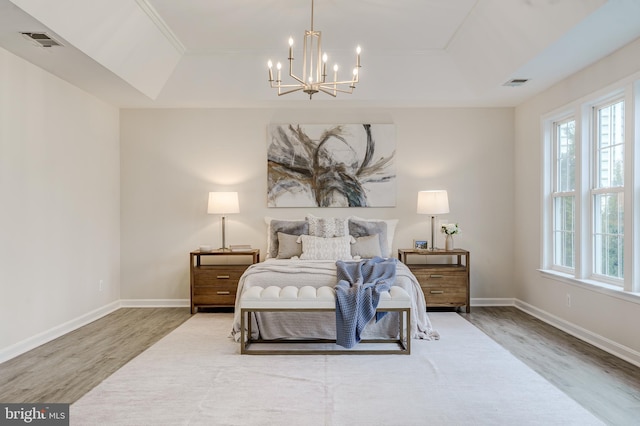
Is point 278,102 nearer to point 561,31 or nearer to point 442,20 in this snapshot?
point 442,20

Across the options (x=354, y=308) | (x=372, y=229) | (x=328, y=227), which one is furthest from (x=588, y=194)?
(x=328, y=227)

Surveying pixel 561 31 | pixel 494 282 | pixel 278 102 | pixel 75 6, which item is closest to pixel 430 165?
pixel 494 282

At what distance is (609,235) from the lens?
4.05 m

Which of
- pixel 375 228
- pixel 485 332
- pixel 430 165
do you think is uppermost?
pixel 430 165

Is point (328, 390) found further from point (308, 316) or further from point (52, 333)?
point (52, 333)

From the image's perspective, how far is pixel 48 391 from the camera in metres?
2.98

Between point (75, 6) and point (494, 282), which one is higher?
point (75, 6)

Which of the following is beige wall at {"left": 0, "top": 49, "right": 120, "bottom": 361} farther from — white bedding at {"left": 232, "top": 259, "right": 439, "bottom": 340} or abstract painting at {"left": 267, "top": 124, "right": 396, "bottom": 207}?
abstract painting at {"left": 267, "top": 124, "right": 396, "bottom": 207}

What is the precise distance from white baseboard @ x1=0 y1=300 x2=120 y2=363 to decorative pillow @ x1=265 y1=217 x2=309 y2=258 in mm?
2087

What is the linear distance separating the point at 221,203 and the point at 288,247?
1021mm

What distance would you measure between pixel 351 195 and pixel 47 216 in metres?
3.44

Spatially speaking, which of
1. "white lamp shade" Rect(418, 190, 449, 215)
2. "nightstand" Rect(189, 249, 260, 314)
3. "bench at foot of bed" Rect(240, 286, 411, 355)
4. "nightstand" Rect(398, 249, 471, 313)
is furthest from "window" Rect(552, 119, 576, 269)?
"nightstand" Rect(189, 249, 260, 314)

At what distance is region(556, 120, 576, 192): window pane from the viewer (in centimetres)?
471

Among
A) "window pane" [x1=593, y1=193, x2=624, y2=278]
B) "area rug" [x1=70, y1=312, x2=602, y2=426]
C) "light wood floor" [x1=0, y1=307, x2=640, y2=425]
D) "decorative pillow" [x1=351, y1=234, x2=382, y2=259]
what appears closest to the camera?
"area rug" [x1=70, y1=312, x2=602, y2=426]
